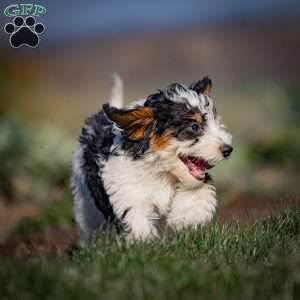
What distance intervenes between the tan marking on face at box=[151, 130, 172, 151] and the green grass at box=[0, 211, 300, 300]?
0.86m

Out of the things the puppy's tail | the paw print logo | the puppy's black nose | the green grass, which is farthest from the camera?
the paw print logo

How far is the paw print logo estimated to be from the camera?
9.06 m

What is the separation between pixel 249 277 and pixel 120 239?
1.25 metres

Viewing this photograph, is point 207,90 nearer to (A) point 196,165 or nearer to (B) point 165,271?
(A) point 196,165

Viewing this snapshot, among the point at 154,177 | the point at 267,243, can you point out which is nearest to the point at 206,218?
the point at 154,177

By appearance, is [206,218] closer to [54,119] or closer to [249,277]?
[249,277]

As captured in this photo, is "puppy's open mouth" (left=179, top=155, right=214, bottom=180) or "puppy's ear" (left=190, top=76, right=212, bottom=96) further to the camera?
"puppy's ear" (left=190, top=76, right=212, bottom=96)

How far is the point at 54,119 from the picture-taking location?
49.4 feet

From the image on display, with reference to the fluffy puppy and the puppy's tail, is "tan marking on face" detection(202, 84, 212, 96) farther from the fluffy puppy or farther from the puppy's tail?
the puppy's tail

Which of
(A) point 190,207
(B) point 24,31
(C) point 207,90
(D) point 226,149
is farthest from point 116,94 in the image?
(D) point 226,149

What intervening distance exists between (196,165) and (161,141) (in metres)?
0.34

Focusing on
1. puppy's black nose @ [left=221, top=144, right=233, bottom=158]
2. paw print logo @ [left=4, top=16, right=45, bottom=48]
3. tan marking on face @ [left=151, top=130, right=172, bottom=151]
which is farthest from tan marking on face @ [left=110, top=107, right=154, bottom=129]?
paw print logo @ [left=4, top=16, right=45, bottom=48]

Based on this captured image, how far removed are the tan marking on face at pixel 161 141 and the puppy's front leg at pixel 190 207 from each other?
1.29 feet

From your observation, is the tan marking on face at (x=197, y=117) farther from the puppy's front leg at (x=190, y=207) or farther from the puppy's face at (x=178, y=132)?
the puppy's front leg at (x=190, y=207)
